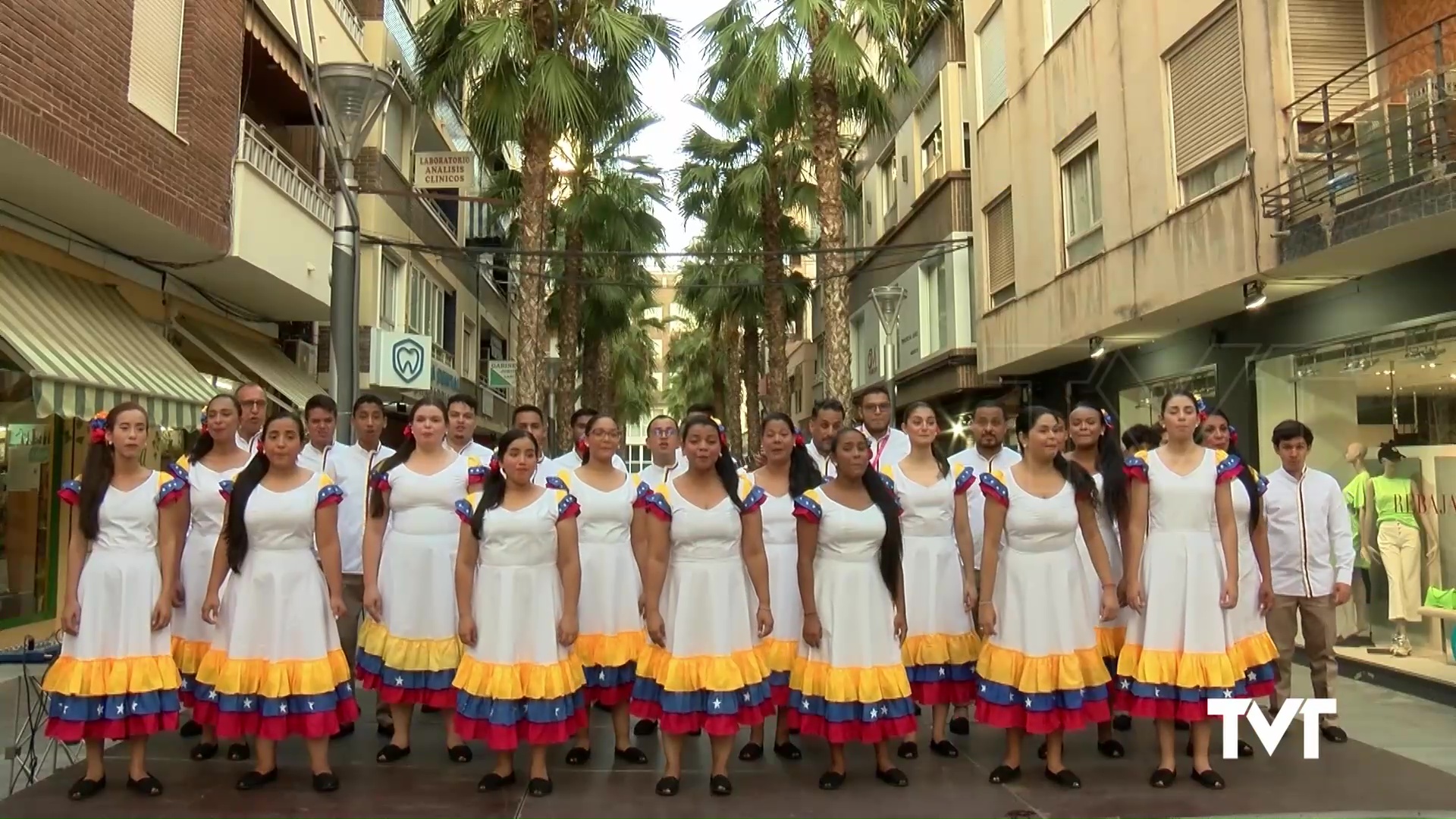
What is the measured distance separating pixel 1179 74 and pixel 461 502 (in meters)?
9.79

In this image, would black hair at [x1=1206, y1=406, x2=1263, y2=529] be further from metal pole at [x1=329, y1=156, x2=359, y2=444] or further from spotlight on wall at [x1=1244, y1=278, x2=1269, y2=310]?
metal pole at [x1=329, y1=156, x2=359, y2=444]

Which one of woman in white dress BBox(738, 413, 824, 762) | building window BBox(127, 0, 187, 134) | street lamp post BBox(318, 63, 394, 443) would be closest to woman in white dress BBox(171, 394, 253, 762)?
street lamp post BBox(318, 63, 394, 443)

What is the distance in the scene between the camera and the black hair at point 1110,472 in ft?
19.9

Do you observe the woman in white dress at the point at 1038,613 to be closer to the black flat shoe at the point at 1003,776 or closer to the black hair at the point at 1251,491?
the black flat shoe at the point at 1003,776

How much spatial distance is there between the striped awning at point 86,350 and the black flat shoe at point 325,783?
13.6ft

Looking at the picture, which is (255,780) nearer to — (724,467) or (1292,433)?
(724,467)

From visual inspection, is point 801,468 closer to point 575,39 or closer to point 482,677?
point 482,677

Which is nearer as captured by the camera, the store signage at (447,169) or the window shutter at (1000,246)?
the store signage at (447,169)

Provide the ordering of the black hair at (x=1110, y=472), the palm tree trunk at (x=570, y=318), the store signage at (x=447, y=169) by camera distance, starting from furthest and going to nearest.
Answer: the palm tree trunk at (x=570, y=318), the store signage at (x=447, y=169), the black hair at (x=1110, y=472)

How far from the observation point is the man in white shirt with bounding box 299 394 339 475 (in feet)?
23.1

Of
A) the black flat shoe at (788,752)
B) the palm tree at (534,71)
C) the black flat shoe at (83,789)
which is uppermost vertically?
the palm tree at (534,71)

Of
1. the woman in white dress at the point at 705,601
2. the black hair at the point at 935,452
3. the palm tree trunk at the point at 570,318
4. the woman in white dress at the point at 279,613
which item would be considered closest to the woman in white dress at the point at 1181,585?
the black hair at the point at 935,452

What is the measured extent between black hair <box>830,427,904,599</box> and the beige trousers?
20.0ft

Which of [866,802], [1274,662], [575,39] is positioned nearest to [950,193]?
[575,39]
